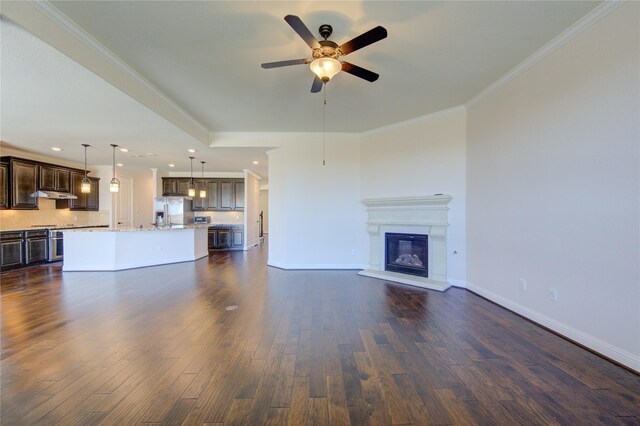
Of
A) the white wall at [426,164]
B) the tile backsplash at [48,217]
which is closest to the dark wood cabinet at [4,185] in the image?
the tile backsplash at [48,217]

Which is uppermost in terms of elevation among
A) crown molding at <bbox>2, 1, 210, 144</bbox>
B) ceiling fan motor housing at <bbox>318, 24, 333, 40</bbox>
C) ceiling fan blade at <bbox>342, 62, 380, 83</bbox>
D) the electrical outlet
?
ceiling fan motor housing at <bbox>318, 24, 333, 40</bbox>

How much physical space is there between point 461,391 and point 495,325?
58.1 inches

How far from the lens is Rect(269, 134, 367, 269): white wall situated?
228 inches

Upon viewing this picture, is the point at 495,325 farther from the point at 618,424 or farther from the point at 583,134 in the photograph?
the point at 583,134

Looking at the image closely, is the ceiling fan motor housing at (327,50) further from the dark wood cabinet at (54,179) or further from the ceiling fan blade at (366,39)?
the dark wood cabinet at (54,179)

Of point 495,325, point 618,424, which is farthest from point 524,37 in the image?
point 618,424

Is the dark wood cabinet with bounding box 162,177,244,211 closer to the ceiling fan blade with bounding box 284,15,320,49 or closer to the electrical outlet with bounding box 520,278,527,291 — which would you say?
the ceiling fan blade with bounding box 284,15,320,49

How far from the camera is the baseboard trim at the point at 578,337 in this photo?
2204mm

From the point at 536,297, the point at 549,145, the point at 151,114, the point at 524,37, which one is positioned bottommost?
the point at 536,297

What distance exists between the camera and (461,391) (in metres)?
1.92

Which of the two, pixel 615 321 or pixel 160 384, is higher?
pixel 615 321

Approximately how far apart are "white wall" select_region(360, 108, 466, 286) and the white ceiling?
1.15ft

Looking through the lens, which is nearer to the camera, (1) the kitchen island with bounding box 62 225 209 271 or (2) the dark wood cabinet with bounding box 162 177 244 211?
(1) the kitchen island with bounding box 62 225 209 271

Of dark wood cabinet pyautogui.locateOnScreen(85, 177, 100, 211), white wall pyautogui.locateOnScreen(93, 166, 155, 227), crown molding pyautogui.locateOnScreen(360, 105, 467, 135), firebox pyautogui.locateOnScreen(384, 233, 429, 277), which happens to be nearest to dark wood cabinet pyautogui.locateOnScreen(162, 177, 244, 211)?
white wall pyautogui.locateOnScreen(93, 166, 155, 227)
